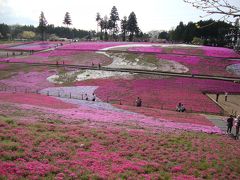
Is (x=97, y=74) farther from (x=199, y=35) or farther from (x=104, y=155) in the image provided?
(x=199, y=35)

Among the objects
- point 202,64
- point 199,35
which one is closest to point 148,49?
point 202,64

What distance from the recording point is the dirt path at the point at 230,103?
1480 inches

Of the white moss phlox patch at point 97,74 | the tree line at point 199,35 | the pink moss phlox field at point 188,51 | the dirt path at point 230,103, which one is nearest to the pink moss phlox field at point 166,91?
the dirt path at point 230,103

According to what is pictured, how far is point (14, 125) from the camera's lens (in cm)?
1684

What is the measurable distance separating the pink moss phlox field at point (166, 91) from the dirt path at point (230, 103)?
131cm

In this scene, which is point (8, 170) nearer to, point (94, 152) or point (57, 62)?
point (94, 152)

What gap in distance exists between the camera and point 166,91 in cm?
4681

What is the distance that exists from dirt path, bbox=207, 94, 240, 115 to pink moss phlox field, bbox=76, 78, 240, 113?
1.31 meters

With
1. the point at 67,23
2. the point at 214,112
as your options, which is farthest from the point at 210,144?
the point at 67,23

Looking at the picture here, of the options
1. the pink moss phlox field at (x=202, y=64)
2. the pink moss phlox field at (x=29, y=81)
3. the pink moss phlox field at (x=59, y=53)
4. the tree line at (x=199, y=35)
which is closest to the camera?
the pink moss phlox field at (x=29, y=81)

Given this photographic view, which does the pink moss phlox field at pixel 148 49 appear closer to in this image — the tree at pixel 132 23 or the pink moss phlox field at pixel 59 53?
the pink moss phlox field at pixel 59 53

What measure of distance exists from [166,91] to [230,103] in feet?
33.2

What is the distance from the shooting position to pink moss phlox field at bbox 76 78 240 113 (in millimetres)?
40125

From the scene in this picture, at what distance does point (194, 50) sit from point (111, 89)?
40.3 m
